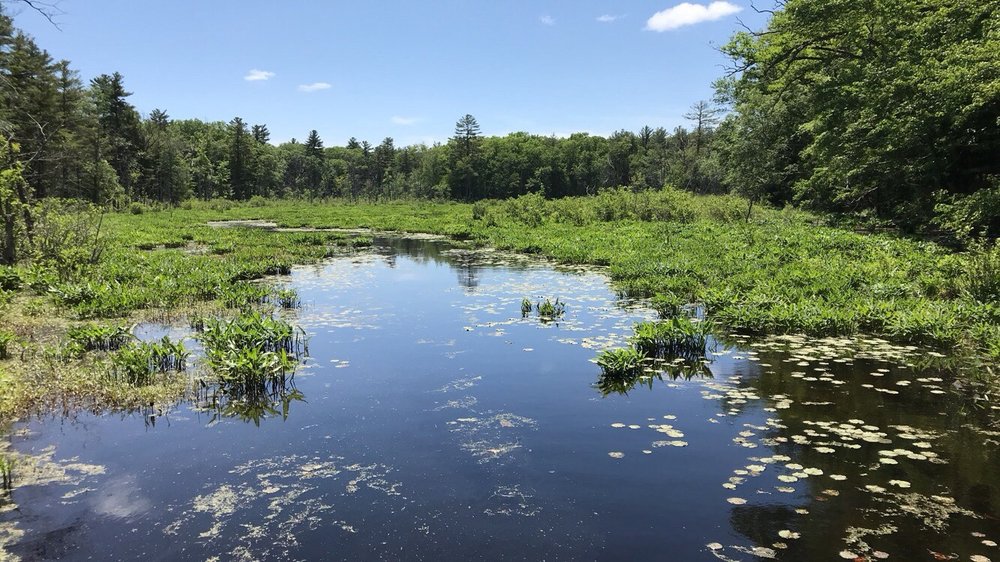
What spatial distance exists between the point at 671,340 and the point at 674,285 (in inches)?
214

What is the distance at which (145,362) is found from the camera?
843 centimetres

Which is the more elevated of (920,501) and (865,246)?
(865,246)

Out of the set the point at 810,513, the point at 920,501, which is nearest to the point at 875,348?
the point at 920,501

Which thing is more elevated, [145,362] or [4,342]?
[4,342]

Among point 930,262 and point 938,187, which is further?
point 938,187

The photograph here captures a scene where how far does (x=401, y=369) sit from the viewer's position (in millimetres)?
9539

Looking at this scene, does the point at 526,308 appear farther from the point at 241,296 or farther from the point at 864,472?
the point at 864,472

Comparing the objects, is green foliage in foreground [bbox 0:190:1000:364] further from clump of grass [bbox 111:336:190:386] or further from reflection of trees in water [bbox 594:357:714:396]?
clump of grass [bbox 111:336:190:386]

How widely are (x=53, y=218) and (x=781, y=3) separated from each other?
106 feet

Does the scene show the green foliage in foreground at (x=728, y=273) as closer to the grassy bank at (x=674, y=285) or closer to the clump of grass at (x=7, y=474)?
the grassy bank at (x=674, y=285)

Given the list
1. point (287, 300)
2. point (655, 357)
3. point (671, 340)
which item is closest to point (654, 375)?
point (655, 357)

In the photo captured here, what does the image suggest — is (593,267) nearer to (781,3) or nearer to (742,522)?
(742,522)

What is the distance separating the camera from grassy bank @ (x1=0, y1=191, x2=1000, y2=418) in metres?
9.34

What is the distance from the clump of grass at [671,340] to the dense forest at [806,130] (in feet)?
32.5
